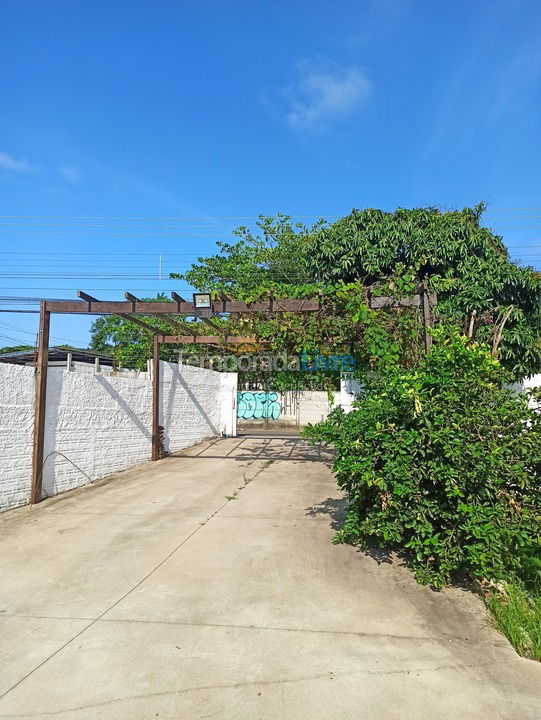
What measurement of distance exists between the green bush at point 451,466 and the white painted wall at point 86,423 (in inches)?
178

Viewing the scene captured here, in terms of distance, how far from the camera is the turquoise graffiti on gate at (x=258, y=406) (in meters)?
20.9

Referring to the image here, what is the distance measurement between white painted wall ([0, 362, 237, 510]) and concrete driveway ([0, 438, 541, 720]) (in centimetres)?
99

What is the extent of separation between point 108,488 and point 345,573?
4.85 metres

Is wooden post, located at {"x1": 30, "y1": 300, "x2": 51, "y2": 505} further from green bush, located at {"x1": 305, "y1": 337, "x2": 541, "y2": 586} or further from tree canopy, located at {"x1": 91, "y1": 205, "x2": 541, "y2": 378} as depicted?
green bush, located at {"x1": 305, "y1": 337, "x2": 541, "y2": 586}

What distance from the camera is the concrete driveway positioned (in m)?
2.30

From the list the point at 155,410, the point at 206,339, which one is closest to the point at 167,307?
the point at 155,410

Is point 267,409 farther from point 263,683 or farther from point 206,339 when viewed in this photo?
point 263,683

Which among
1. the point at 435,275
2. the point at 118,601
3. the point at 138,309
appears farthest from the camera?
the point at 435,275

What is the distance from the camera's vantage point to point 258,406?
21000 mm

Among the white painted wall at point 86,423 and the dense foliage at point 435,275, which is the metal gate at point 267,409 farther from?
the dense foliage at point 435,275

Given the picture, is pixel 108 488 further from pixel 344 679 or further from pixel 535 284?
pixel 535 284

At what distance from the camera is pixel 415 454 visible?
12.4ft

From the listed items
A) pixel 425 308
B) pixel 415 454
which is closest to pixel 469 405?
pixel 415 454

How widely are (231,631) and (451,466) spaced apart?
79.5 inches
